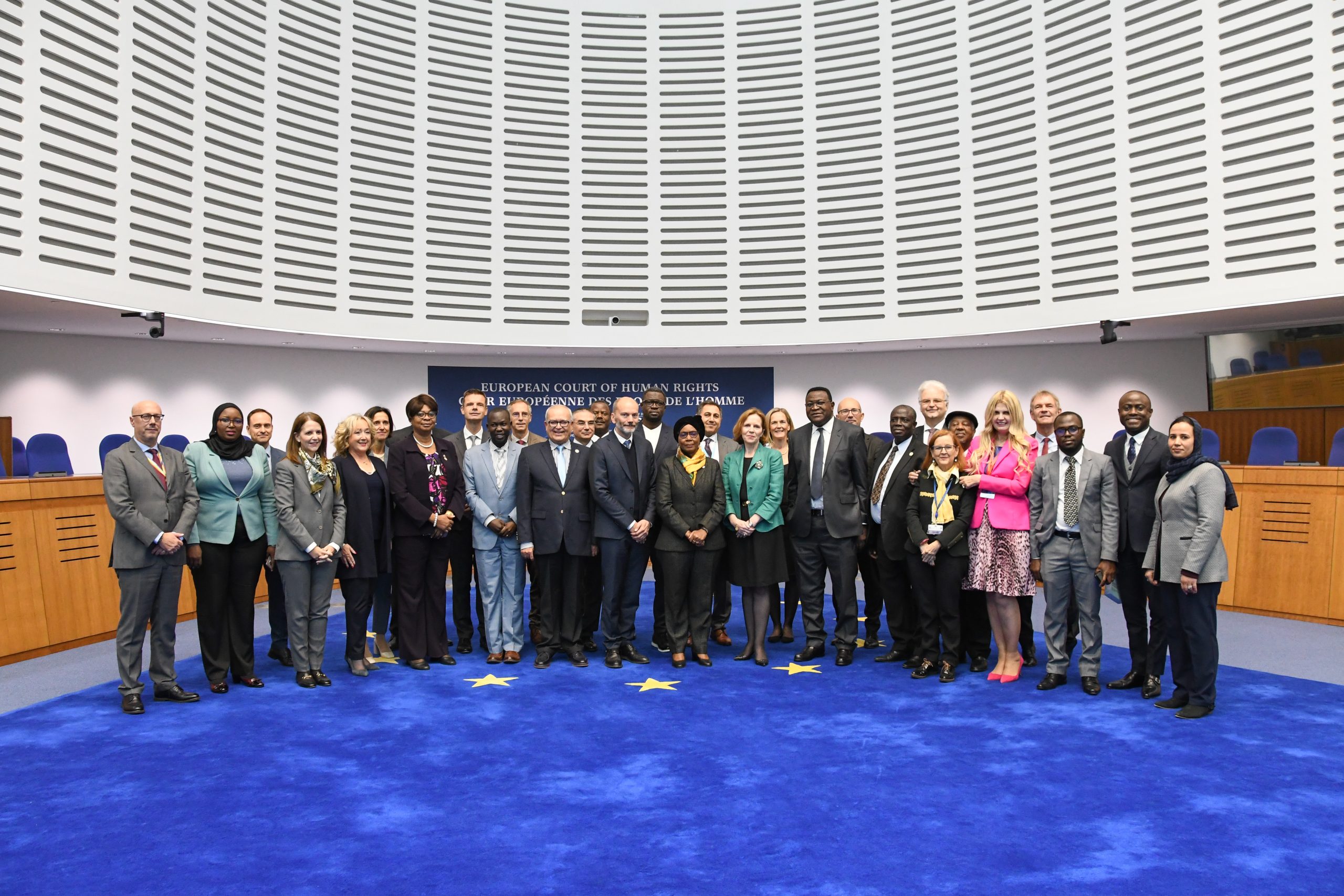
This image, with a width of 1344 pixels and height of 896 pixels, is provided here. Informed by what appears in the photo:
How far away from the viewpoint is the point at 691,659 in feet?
19.8

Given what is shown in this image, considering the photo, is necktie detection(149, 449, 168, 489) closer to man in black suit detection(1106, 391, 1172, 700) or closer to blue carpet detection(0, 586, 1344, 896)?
blue carpet detection(0, 586, 1344, 896)

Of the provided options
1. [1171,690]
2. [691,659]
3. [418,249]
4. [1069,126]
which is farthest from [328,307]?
[1171,690]

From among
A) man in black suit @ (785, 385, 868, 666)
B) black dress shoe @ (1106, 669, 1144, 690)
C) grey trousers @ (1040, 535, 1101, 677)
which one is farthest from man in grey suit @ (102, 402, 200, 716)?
black dress shoe @ (1106, 669, 1144, 690)

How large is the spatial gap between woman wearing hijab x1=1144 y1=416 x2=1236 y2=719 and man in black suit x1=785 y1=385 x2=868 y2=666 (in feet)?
5.68

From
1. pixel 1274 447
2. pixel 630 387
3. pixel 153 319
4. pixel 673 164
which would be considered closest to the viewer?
pixel 1274 447

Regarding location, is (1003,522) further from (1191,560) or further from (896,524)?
(1191,560)

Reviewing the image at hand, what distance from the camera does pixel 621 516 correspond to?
19.2 feet

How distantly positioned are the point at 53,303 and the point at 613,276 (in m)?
6.78

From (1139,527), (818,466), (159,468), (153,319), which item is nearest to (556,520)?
(818,466)

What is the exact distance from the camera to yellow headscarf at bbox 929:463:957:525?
213 inches

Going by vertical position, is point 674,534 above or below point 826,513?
below

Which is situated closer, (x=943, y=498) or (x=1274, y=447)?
(x=943, y=498)

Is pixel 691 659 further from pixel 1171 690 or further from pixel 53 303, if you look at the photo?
pixel 53 303

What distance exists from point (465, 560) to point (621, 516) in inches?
51.4
